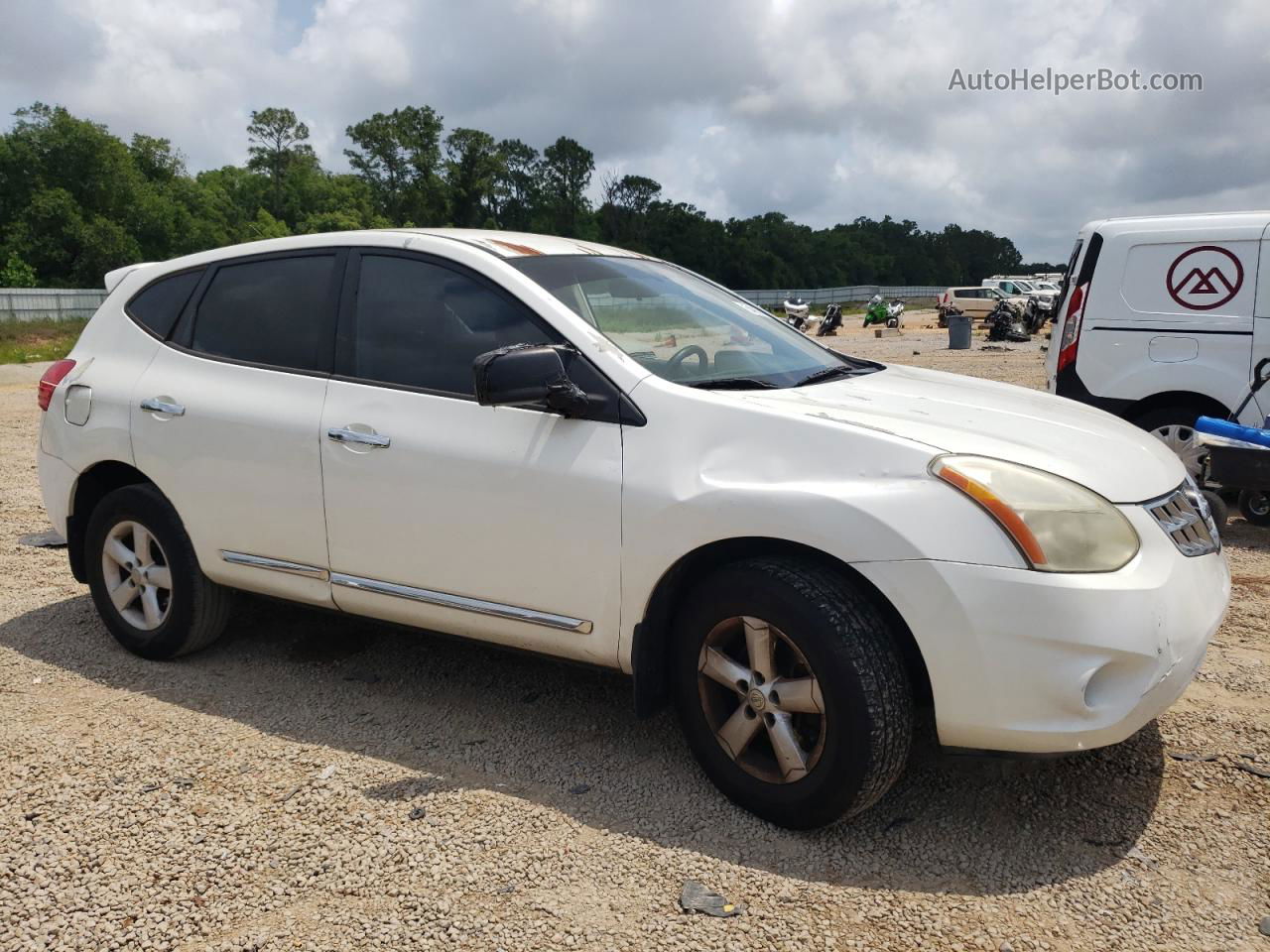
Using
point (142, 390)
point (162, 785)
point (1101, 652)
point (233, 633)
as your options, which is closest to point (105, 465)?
point (142, 390)

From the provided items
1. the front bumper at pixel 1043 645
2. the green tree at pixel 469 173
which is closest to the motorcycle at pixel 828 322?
the front bumper at pixel 1043 645

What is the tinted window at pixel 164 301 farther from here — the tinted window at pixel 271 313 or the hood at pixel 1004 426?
the hood at pixel 1004 426

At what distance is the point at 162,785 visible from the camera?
11.1 feet

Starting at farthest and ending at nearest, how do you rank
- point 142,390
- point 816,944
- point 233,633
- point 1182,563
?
1. point 233,633
2. point 142,390
3. point 1182,563
4. point 816,944

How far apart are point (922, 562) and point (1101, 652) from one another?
0.49 m

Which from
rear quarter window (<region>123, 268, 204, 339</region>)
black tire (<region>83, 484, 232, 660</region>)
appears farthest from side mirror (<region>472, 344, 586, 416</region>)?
rear quarter window (<region>123, 268, 204, 339</region>)

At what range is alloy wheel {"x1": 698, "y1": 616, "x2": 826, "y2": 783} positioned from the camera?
9.64 feet

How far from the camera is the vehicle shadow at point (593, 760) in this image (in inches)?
116

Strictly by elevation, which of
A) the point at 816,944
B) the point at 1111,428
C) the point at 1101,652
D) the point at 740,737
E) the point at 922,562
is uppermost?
the point at 1111,428

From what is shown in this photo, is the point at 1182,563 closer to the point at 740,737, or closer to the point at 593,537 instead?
the point at 740,737

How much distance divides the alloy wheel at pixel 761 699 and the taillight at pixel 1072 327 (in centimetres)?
551

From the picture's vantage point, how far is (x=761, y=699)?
298 cm

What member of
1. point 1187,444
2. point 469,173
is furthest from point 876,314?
point 469,173

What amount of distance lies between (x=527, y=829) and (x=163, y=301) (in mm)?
2783
